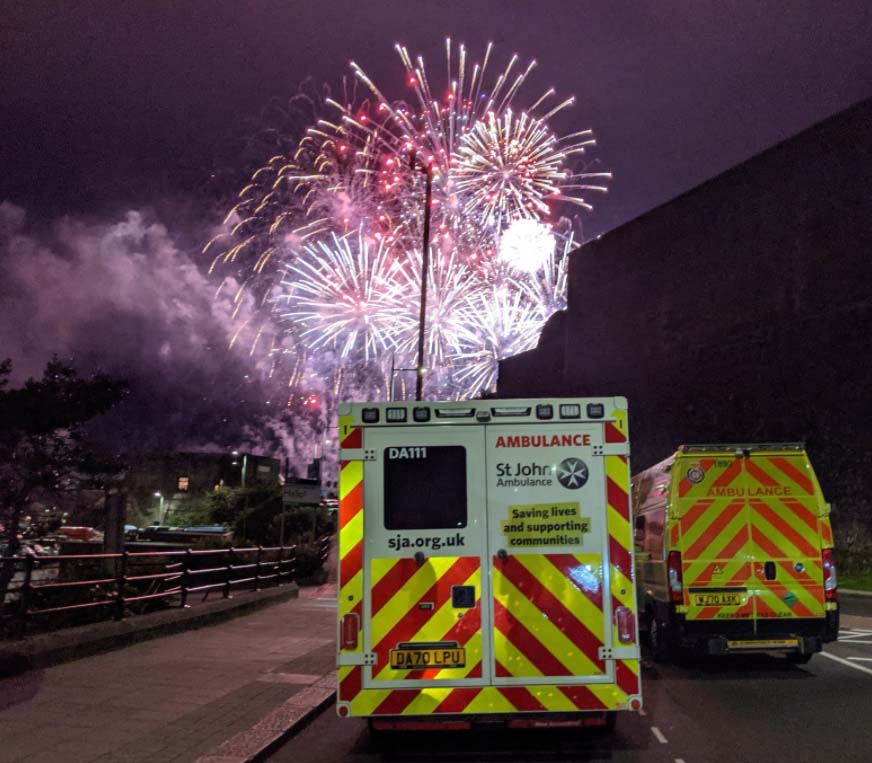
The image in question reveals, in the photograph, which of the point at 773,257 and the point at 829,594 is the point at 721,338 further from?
the point at 829,594

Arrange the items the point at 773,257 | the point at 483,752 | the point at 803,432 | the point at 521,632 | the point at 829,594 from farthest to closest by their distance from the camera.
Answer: the point at 773,257
the point at 803,432
the point at 829,594
the point at 483,752
the point at 521,632

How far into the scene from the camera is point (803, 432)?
1324 inches

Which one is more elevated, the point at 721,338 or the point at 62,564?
the point at 721,338

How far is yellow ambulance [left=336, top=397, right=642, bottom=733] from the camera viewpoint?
6.42 metres

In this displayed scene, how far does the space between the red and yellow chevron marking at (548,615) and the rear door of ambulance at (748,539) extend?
13.6ft

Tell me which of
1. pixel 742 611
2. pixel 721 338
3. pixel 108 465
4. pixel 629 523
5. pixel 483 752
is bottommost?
pixel 483 752

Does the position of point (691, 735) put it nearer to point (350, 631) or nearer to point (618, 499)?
point (618, 499)

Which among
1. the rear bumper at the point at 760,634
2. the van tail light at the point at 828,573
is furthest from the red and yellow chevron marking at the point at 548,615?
the van tail light at the point at 828,573

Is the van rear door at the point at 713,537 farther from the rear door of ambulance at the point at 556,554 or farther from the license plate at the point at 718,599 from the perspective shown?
the rear door of ambulance at the point at 556,554

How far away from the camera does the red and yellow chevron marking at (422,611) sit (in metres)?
6.44

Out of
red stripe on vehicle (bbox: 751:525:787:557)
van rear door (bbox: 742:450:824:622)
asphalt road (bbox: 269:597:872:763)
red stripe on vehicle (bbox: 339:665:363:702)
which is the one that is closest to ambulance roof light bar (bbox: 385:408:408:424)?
red stripe on vehicle (bbox: 339:665:363:702)

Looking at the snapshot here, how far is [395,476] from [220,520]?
33.1 metres

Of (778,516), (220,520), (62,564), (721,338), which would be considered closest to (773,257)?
(721,338)

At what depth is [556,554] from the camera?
6.55 meters
